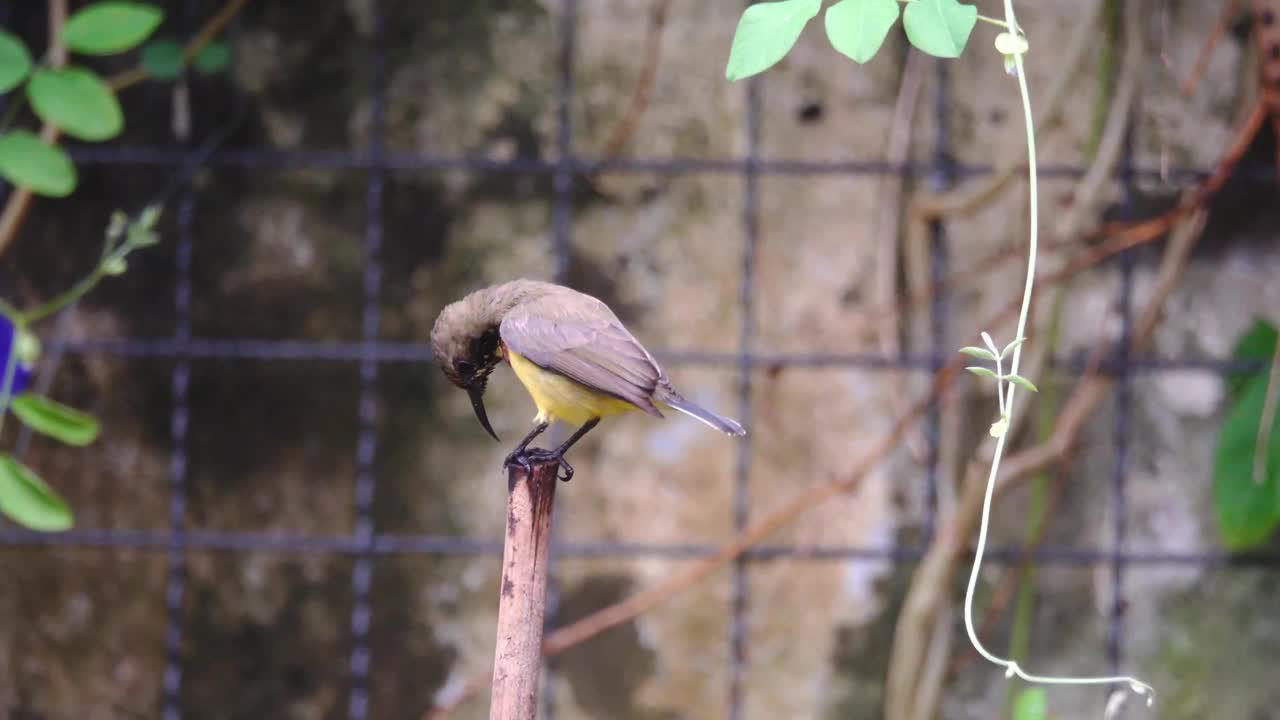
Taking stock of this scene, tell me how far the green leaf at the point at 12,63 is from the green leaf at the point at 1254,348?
87.0 inches

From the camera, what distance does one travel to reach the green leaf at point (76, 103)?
2293 mm

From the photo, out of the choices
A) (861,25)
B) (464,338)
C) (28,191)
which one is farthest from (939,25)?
(28,191)

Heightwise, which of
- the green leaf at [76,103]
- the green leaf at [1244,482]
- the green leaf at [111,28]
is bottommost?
the green leaf at [1244,482]

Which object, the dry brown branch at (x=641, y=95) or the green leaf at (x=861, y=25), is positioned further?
the dry brown branch at (x=641, y=95)

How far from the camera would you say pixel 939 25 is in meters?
1.23

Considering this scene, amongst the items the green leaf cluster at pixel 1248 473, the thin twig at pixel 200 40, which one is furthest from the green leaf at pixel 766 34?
the thin twig at pixel 200 40

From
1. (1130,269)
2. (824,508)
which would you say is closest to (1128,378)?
(1130,269)

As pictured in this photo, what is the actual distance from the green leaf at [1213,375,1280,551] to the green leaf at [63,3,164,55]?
2.01 meters

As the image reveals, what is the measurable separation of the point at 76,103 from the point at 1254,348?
2133 mm

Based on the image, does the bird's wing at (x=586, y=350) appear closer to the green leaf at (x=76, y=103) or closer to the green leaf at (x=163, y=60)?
the green leaf at (x=76, y=103)

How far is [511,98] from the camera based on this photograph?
108 inches

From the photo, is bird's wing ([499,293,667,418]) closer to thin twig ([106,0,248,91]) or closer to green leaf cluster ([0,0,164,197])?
green leaf cluster ([0,0,164,197])

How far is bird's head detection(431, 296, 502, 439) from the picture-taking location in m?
1.78

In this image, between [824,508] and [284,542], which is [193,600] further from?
[824,508]
